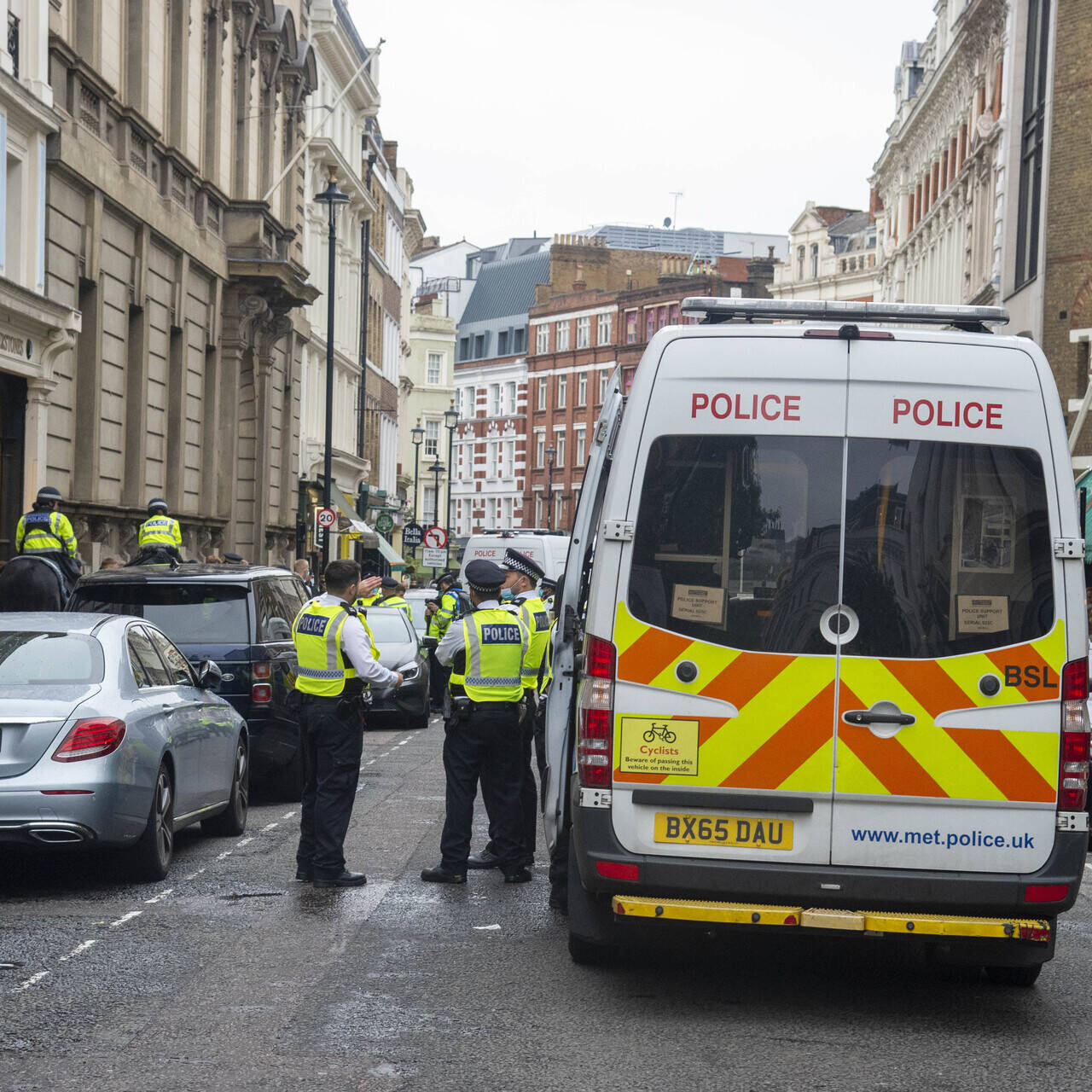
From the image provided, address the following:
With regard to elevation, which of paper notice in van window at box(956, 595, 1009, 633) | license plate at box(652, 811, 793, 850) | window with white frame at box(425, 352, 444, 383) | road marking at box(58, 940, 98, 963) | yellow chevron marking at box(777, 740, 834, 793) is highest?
window with white frame at box(425, 352, 444, 383)

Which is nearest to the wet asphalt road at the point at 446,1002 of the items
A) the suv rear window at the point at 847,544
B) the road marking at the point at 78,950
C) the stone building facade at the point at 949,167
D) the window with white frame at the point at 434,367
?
the road marking at the point at 78,950

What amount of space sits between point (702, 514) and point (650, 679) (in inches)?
26.3

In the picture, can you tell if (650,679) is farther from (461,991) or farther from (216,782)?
(216,782)

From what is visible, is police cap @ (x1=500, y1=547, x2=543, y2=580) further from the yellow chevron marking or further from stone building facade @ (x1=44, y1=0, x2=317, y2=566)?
stone building facade @ (x1=44, y1=0, x2=317, y2=566)

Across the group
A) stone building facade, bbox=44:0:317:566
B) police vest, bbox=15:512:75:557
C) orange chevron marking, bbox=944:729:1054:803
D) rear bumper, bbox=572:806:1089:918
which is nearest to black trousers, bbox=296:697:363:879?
rear bumper, bbox=572:806:1089:918

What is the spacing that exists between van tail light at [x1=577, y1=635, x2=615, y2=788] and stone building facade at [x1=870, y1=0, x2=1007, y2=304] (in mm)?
37608

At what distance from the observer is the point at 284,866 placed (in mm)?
10906

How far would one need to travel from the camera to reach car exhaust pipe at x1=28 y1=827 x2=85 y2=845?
934 cm

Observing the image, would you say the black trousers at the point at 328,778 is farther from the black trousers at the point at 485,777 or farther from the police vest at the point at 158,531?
the police vest at the point at 158,531

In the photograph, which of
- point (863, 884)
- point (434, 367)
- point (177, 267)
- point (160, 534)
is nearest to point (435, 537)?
point (177, 267)

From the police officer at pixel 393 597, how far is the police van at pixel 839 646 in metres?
18.2

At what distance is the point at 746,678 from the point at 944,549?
92 centimetres

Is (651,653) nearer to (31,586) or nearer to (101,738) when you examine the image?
(101,738)

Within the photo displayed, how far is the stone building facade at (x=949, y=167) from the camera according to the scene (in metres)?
46.0
